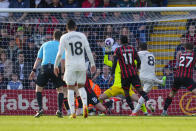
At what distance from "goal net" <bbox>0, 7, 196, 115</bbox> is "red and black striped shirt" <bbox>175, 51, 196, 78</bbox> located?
157 centimetres

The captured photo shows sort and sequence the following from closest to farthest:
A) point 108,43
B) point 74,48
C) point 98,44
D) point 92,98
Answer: point 74,48
point 92,98
point 108,43
point 98,44

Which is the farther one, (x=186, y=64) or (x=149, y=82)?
(x=149, y=82)

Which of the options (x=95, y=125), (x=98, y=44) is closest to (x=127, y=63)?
(x=98, y=44)

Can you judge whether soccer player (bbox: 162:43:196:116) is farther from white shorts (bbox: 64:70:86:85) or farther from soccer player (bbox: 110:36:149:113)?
white shorts (bbox: 64:70:86:85)

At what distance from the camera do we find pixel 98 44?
50.4 ft

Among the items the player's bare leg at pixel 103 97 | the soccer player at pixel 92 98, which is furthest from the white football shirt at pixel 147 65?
the soccer player at pixel 92 98

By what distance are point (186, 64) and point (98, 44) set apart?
298 centimetres

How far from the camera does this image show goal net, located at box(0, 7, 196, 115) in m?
14.8

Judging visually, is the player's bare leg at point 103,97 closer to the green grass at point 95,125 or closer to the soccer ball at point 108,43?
the soccer ball at point 108,43

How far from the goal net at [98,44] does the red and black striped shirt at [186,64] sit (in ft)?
5.16

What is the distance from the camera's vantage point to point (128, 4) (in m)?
18.1

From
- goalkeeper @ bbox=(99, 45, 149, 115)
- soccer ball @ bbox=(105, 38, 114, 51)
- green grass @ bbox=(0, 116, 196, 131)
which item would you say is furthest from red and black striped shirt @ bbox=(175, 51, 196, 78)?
green grass @ bbox=(0, 116, 196, 131)

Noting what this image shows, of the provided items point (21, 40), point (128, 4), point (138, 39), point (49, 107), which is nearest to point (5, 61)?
point (21, 40)

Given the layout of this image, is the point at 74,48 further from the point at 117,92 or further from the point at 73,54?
the point at 117,92
